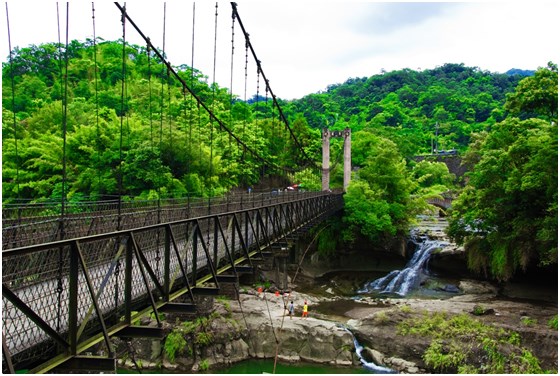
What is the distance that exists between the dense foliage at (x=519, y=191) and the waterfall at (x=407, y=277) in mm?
2591

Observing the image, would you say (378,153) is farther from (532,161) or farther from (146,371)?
(146,371)

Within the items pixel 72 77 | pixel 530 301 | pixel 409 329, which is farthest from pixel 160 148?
pixel 72 77

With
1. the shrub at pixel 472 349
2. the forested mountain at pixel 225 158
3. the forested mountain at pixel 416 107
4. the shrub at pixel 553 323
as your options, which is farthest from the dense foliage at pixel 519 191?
the forested mountain at pixel 416 107

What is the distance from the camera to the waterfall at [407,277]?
19031mm

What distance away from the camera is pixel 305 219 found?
15.5 metres

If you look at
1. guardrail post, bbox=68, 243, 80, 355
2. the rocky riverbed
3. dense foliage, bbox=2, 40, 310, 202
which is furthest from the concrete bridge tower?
guardrail post, bbox=68, 243, 80, 355

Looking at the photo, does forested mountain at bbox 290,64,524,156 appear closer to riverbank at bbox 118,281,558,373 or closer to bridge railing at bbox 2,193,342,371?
riverbank at bbox 118,281,558,373

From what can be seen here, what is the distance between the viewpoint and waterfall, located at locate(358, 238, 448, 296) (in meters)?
19.0

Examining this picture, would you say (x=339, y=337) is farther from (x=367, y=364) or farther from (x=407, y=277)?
(x=407, y=277)

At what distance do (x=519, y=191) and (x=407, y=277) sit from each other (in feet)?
20.4

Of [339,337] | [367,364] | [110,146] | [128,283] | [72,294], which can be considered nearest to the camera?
[72,294]

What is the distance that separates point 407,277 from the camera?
1988 centimetres

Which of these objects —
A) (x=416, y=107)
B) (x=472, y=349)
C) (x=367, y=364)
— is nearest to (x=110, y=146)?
(x=367, y=364)

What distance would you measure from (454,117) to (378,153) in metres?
45.1
